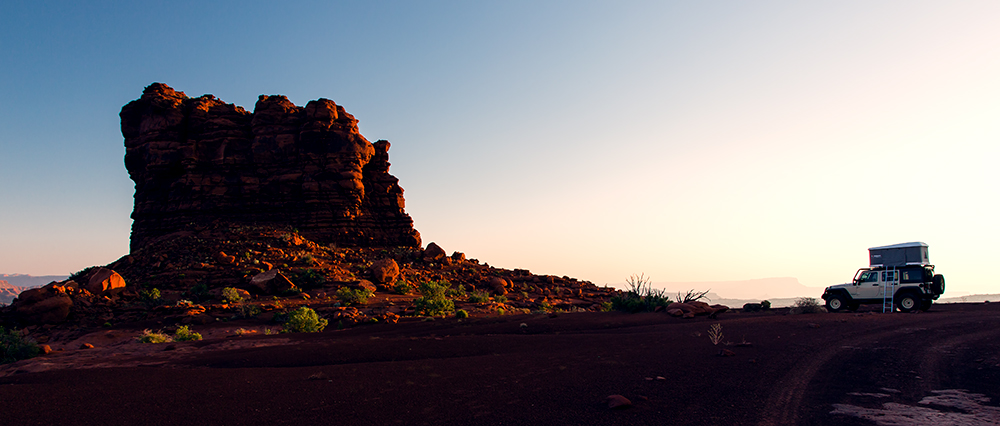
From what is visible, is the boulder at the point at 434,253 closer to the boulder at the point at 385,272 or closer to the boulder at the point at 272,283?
the boulder at the point at 385,272

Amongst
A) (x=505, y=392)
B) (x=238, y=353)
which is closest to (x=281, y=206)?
(x=238, y=353)

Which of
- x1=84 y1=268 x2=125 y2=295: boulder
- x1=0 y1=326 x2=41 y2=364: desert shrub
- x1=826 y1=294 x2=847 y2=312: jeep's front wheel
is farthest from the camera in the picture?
x1=84 y1=268 x2=125 y2=295: boulder

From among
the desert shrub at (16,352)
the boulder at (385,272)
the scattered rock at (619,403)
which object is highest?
the boulder at (385,272)

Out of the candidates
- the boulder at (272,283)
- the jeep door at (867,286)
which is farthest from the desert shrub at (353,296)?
the jeep door at (867,286)

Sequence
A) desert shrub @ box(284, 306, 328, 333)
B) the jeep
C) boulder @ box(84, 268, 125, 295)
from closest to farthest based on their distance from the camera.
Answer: desert shrub @ box(284, 306, 328, 333) < the jeep < boulder @ box(84, 268, 125, 295)

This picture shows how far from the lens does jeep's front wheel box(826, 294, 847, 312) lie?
61.8ft

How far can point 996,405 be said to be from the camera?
532 centimetres

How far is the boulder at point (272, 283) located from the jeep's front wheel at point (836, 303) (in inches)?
943

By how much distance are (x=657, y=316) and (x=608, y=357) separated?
8.39m

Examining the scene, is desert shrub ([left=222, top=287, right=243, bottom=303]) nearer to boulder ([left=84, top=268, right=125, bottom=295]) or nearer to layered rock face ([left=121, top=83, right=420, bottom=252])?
boulder ([left=84, top=268, right=125, bottom=295])

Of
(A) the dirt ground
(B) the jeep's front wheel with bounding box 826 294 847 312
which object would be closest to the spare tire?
(B) the jeep's front wheel with bounding box 826 294 847 312

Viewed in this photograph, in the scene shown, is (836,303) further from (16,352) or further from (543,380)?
(16,352)

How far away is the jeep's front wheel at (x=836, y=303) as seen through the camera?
18844 mm

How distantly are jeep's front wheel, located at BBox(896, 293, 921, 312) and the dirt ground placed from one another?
7118 millimetres
